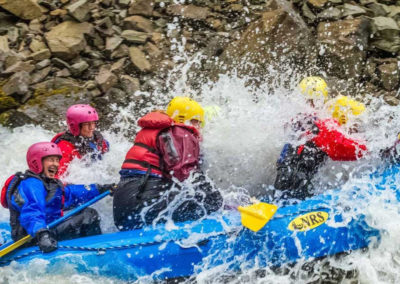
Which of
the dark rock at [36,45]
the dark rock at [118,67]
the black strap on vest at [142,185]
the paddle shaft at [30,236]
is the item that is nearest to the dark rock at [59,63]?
the dark rock at [36,45]

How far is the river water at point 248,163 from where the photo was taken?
4.94 meters

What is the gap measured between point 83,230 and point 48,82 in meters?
3.95

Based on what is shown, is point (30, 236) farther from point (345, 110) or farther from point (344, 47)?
point (344, 47)

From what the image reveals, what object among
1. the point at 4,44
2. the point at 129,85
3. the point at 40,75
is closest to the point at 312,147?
the point at 129,85

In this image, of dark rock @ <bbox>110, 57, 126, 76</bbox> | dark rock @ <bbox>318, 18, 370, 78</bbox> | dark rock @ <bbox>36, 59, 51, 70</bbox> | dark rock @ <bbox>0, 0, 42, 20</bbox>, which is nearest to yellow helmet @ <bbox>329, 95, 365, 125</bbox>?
dark rock @ <bbox>318, 18, 370, 78</bbox>

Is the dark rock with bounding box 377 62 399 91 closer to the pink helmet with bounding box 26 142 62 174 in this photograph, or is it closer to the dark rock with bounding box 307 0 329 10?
the dark rock with bounding box 307 0 329 10

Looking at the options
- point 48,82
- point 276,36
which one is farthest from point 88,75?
point 276,36

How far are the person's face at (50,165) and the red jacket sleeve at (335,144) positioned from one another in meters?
2.66

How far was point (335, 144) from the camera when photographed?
555cm

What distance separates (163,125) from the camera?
5.21 meters

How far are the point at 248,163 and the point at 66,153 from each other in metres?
2.19

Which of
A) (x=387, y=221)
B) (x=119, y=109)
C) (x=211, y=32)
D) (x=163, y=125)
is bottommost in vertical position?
(x=119, y=109)

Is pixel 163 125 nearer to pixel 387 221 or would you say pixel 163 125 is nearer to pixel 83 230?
pixel 83 230

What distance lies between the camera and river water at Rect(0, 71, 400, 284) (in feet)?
16.2
